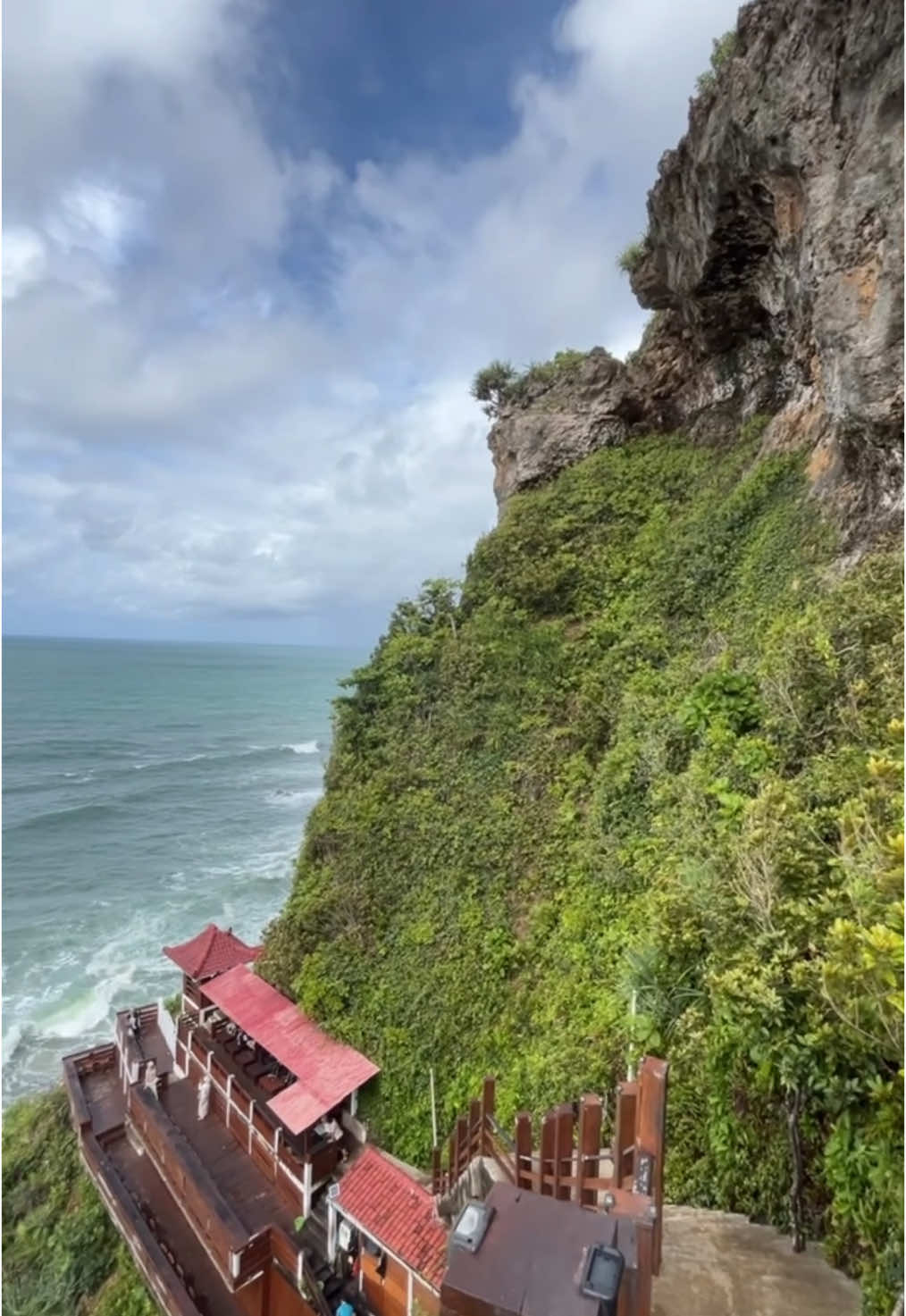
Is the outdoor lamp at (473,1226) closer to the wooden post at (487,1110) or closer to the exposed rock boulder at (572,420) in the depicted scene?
the wooden post at (487,1110)

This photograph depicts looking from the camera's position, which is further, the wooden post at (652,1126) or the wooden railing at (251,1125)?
the wooden railing at (251,1125)

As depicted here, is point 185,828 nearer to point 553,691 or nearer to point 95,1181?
point 95,1181

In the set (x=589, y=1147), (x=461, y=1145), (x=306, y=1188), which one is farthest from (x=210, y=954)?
(x=589, y=1147)

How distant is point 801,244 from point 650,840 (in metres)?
10.2

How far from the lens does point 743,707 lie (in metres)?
8.21

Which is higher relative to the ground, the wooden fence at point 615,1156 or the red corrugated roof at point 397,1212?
the wooden fence at point 615,1156

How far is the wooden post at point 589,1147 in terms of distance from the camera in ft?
13.3

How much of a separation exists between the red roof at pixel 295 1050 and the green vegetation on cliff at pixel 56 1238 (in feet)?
11.8

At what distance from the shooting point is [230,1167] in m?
10.8

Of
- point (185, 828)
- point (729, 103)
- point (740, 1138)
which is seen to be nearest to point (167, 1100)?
point (740, 1138)

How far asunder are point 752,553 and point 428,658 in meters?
7.28

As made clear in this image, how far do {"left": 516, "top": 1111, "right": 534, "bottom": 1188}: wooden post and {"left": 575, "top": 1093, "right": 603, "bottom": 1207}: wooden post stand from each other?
0.50 m

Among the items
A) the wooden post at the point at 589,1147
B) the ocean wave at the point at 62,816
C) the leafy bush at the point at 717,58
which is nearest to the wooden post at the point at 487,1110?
the wooden post at the point at 589,1147

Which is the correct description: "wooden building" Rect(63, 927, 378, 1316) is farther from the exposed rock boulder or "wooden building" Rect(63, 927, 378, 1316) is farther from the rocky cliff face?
the exposed rock boulder
